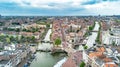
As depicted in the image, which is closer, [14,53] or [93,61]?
[93,61]

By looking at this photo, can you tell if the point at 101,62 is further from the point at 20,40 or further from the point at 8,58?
the point at 20,40

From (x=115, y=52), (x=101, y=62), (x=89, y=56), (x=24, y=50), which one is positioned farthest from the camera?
(x=24, y=50)

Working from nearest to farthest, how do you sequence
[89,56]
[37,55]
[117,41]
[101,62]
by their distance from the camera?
[101,62]
[89,56]
[37,55]
[117,41]

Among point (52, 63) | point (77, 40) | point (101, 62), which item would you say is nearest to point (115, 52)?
point (101, 62)

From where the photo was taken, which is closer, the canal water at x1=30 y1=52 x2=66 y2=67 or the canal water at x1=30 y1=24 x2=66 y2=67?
the canal water at x1=30 y1=24 x2=66 y2=67

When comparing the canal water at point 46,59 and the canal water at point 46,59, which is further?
the canal water at point 46,59

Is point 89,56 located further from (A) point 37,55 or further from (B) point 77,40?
(B) point 77,40

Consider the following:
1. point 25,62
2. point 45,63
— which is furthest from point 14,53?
point 45,63

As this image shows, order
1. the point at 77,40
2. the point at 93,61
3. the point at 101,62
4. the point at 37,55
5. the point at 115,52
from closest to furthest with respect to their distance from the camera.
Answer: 1. the point at 101,62
2. the point at 93,61
3. the point at 115,52
4. the point at 37,55
5. the point at 77,40

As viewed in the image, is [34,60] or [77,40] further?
[77,40]
